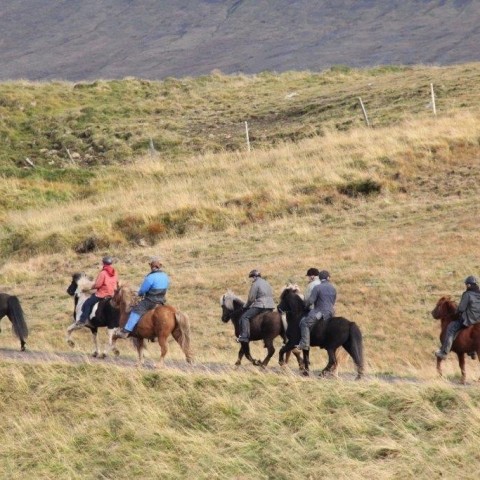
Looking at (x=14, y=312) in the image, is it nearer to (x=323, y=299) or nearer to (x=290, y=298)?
(x=290, y=298)

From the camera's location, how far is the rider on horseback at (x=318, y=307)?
2005cm

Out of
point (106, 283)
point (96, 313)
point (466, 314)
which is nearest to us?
point (466, 314)

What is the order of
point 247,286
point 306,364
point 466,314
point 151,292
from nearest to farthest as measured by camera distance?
point 466,314 < point 306,364 < point 151,292 < point 247,286

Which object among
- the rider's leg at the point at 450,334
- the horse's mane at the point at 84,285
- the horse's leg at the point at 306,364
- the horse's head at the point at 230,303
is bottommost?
the horse's leg at the point at 306,364

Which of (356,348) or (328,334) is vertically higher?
(328,334)

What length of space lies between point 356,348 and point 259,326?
90.0 inches

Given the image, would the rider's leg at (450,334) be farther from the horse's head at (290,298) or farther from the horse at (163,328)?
the horse at (163,328)

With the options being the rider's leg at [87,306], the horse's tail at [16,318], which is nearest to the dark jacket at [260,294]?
the rider's leg at [87,306]

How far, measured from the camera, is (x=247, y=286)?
30.6 metres

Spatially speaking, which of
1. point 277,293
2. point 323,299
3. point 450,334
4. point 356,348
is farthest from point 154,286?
point 277,293

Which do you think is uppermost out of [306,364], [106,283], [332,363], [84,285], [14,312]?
[106,283]

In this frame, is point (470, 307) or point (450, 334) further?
point (450, 334)

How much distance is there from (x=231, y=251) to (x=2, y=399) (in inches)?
586

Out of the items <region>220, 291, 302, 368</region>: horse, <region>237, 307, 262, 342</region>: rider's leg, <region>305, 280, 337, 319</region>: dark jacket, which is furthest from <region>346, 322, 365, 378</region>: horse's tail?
<region>237, 307, 262, 342</region>: rider's leg
